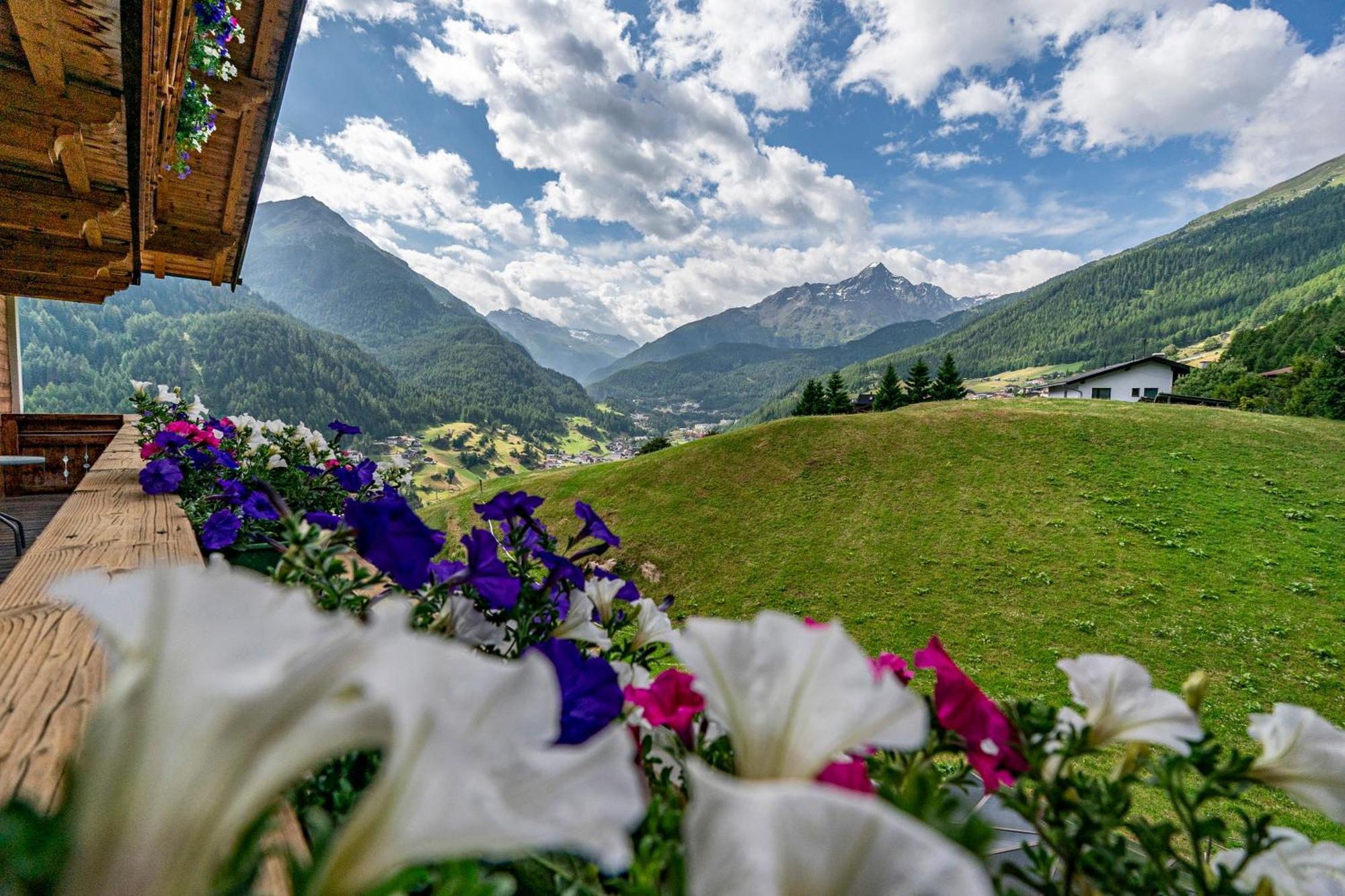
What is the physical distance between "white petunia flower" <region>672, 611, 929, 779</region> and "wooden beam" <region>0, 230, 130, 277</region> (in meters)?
5.00

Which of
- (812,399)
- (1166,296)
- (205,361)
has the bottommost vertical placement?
(812,399)

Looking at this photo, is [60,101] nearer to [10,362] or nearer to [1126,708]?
[1126,708]

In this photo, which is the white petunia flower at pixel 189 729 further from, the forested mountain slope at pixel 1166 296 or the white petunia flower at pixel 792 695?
the forested mountain slope at pixel 1166 296

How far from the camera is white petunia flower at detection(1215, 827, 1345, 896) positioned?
59 cm

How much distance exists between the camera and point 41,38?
5.72ft

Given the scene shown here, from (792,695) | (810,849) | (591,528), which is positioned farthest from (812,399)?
(810,849)

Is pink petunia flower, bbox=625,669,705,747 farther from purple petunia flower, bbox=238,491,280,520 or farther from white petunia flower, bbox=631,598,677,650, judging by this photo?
purple petunia flower, bbox=238,491,280,520

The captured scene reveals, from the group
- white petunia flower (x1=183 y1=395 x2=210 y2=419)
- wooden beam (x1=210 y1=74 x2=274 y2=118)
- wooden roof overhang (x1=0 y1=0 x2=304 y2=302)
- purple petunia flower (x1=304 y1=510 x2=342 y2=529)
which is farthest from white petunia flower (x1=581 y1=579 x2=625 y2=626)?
wooden beam (x1=210 y1=74 x2=274 y2=118)

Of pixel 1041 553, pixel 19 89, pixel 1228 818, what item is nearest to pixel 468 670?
pixel 19 89

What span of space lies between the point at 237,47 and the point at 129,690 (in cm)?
511

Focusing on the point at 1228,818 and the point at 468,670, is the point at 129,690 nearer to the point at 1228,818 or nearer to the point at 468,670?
the point at 468,670

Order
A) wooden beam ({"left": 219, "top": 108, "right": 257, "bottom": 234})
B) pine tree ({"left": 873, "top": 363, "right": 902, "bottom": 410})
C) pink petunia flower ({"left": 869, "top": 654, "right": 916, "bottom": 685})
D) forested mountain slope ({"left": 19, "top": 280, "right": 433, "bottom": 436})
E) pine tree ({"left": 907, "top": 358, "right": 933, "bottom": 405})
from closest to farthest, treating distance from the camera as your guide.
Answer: pink petunia flower ({"left": 869, "top": 654, "right": 916, "bottom": 685}), wooden beam ({"left": 219, "top": 108, "right": 257, "bottom": 234}), pine tree ({"left": 873, "top": 363, "right": 902, "bottom": 410}), pine tree ({"left": 907, "top": 358, "right": 933, "bottom": 405}), forested mountain slope ({"left": 19, "top": 280, "right": 433, "bottom": 436})

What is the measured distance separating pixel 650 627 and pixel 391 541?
478 mm

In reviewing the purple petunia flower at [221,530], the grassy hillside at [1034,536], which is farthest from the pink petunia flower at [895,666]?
the grassy hillside at [1034,536]
